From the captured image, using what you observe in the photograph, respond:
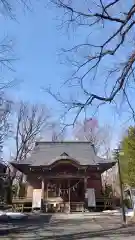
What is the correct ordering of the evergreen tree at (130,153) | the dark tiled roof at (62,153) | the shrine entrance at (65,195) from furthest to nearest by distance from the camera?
the dark tiled roof at (62,153), the shrine entrance at (65,195), the evergreen tree at (130,153)

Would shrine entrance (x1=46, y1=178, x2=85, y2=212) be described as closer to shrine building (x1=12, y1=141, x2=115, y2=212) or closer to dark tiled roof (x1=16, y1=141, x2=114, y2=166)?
shrine building (x1=12, y1=141, x2=115, y2=212)

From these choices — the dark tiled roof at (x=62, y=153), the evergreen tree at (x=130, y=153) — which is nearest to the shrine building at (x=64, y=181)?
the dark tiled roof at (x=62, y=153)

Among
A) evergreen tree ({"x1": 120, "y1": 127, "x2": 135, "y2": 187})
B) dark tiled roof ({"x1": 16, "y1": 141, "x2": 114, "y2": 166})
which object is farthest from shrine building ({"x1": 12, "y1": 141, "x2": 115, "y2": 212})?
evergreen tree ({"x1": 120, "y1": 127, "x2": 135, "y2": 187})

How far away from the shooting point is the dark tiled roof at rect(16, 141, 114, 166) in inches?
1009

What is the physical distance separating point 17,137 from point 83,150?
11.2m

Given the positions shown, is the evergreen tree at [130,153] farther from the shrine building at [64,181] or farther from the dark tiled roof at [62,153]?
the dark tiled roof at [62,153]

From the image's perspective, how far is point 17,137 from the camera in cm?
3669

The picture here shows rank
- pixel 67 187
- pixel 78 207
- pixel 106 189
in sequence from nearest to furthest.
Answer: pixel 78 207, pixel 67 187, pixel 106 189

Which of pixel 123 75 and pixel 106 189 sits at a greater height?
pixel 123 75

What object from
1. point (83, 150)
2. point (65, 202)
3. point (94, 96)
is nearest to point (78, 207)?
point (65, 202)

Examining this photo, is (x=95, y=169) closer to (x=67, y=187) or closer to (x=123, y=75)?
(x=67, y=187)

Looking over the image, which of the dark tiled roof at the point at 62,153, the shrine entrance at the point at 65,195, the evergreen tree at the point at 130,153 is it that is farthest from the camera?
the dark tiled roof at the point at 62,153

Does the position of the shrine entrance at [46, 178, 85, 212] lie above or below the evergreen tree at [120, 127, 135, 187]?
below

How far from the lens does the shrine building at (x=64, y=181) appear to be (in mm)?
23812
